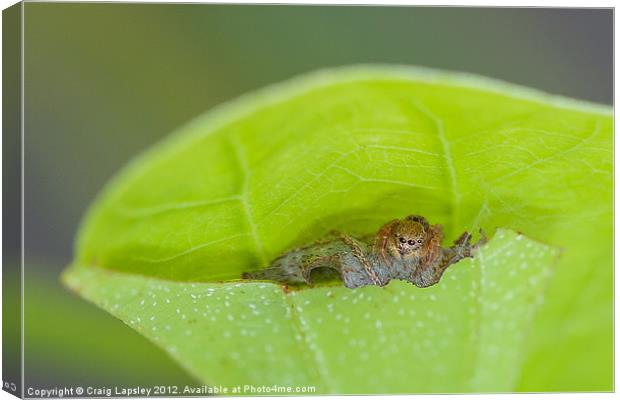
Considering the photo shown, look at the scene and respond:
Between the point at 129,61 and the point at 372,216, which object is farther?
the point at 129,61

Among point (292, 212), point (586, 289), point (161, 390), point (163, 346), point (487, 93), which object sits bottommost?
point (161, 390)

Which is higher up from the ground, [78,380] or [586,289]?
[586,289]

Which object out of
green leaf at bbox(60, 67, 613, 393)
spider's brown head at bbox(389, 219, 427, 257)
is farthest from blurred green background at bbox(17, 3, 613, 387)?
spider's brown head at bbox(389, 219, 427, 257)

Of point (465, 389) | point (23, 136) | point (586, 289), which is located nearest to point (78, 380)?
point (23, 136)

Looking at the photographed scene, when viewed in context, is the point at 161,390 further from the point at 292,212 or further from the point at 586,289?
the point at 586,289

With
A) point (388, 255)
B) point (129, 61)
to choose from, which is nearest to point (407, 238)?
point (388, 255)

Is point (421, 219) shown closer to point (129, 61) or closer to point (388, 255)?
point (388, 255)
